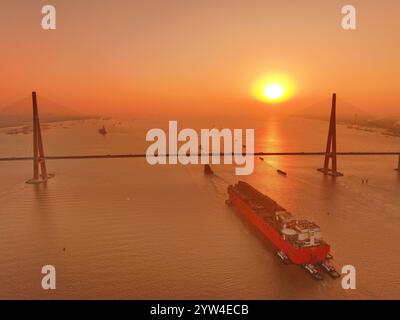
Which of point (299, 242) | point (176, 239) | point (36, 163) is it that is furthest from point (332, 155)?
point (36, 163)

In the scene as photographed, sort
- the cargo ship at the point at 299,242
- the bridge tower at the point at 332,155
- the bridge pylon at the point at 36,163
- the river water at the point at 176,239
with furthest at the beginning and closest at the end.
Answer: the bridge tower at the point at 332,155 < the bridge pylon at the point at 36,163 < the cargo ship at the point at 299,242 < the river water at the point at 176,239

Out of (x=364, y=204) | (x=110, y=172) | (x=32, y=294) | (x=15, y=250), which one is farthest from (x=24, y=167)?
(x=364, y=204)

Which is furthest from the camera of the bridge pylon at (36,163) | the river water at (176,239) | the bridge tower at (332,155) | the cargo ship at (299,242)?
the bridge tower at (332,155)

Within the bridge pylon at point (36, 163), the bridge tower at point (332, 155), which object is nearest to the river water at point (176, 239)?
the bridge pylon at point (36, 163)

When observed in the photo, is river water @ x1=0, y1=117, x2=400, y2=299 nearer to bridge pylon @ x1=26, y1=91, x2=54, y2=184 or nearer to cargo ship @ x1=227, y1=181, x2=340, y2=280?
cargo ship @ x1=227, y1=181, x2=340, y2=280

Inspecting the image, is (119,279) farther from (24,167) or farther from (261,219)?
(24,167)

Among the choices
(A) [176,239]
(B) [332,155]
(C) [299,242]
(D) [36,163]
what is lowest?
(A) [176,239]

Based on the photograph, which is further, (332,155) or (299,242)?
(332,155)

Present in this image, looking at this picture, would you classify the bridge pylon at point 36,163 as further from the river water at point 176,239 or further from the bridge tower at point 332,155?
the bridge tower at point 332,155

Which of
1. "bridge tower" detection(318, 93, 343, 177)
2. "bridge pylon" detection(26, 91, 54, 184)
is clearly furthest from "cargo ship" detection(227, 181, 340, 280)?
"bridge pylon" detection(26, 91, 54, 184)

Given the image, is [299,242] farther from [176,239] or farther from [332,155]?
[332,155]
